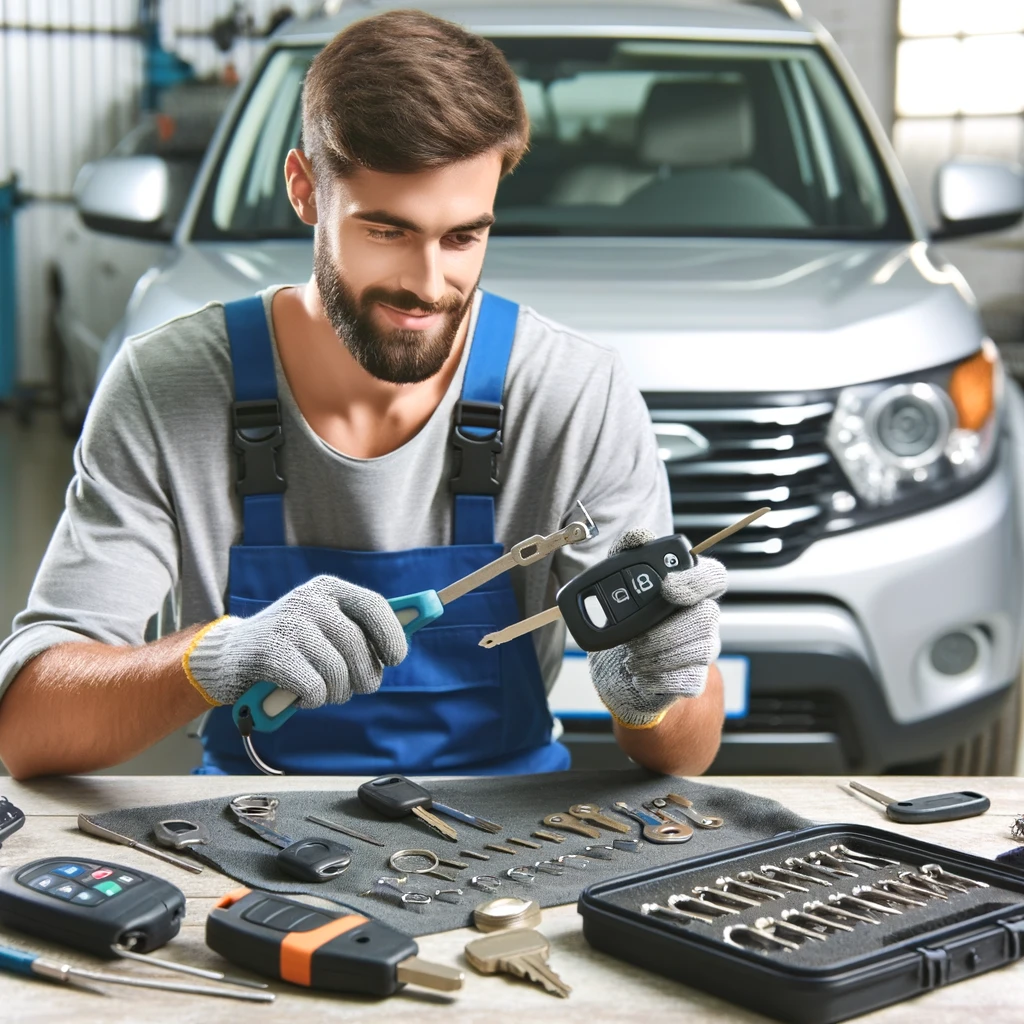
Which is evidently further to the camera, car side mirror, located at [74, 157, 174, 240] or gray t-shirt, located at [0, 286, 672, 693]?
car side mirror, located at [74, 157, 174, 240]

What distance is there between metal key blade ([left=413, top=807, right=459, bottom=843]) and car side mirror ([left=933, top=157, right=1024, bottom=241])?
6.88ft

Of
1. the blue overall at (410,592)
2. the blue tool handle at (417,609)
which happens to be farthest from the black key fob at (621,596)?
the blue overall at (410,592)

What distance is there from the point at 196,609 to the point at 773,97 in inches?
81.8

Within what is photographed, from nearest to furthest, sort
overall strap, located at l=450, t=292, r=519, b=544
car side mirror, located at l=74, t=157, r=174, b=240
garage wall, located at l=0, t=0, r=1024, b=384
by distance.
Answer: overall strap, located at l=450, t=292, r=519, b=544, car side mirror, located at l=74, t=157, r=174, b=240, garage wall, located at l=0, t=0, r=1024, b=384

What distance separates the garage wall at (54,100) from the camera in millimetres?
9648

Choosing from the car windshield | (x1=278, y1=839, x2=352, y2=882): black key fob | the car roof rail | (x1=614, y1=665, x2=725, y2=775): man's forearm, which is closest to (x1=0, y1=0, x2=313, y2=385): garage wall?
the car roof rail

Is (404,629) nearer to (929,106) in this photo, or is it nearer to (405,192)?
(405,192)

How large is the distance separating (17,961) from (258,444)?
788 mm

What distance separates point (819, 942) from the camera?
98 cm

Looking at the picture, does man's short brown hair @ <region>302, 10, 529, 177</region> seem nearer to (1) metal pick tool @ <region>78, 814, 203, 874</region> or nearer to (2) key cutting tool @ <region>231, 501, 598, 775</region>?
(2) key cutting tool @ <region>231, 501, 598, 775</region>

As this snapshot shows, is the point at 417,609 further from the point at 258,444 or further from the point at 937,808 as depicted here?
the point at 937,808

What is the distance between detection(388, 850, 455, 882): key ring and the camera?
3.84ft

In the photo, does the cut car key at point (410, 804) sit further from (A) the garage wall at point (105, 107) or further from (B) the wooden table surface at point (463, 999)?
(A) the garage wall at point (105, 107)

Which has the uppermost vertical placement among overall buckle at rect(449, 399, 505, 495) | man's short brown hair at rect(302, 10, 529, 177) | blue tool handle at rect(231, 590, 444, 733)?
man's short brown hair at rect(302, 10, 529, 177)
